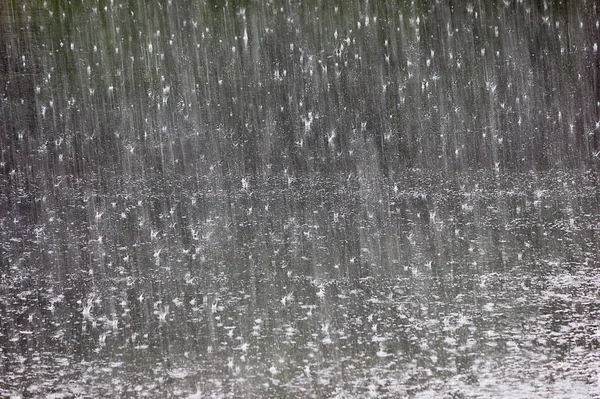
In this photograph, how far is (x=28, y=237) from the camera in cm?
554

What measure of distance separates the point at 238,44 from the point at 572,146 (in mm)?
3768

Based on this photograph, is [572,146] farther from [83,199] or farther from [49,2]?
[49,2]

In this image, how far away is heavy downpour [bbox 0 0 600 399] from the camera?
3943mm

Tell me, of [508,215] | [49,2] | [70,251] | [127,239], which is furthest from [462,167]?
[49,2]

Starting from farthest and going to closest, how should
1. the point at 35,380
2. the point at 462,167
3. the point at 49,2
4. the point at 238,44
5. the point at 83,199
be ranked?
the point at 49,2
the point at 238,44
the point at 462,167
the point at 83,199
the point at 35,380

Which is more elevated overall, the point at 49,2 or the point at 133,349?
the point at 49,2

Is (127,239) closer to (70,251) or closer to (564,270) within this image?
(70,251)

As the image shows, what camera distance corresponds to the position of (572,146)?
6918mm

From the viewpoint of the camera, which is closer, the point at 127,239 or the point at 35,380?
the point at 35,380

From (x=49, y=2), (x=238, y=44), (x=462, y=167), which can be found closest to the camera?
(x=462, y=167)

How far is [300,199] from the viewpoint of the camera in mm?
6164

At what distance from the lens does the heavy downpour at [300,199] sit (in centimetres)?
394

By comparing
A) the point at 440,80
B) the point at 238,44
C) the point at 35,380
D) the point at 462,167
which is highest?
the point at 238,44

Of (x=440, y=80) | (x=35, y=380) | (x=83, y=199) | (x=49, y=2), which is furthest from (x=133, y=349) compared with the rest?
(x=49, y=2)
